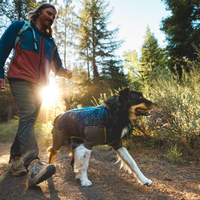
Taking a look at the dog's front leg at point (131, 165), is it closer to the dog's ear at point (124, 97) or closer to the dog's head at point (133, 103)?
the dog's head at point (133, 103)

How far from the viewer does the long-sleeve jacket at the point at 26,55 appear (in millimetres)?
1826

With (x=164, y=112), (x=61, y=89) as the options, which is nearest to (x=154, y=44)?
(x=61, y=89)

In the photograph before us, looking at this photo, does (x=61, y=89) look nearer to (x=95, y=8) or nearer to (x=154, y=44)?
(x=95, y=8)

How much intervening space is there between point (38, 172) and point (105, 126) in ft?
3.32

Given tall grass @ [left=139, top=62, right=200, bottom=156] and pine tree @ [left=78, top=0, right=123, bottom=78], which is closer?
tall grass @ [left=139, top=62, right=200, bottom=156]

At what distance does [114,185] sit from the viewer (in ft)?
6.55

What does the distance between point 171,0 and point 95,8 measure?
710cm

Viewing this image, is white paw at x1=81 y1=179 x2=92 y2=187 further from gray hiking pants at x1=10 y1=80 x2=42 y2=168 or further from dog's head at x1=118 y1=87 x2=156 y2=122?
dog's head at x1=118 y1=87 x2=156 y2=122

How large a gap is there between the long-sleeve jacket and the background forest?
257cm

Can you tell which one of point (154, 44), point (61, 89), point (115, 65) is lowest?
point (61, 89)

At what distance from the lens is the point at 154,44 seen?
78.9 feet

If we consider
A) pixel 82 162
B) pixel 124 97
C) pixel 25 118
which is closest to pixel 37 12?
pixel 25 118

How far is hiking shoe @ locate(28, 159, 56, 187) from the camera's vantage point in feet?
5.19

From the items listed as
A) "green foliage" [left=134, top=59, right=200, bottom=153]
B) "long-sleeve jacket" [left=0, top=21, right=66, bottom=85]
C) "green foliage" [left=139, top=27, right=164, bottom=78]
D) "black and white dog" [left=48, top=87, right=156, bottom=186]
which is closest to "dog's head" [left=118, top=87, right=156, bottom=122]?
"black and white dog" [left=48, top=87, right=156, bottom=186]
